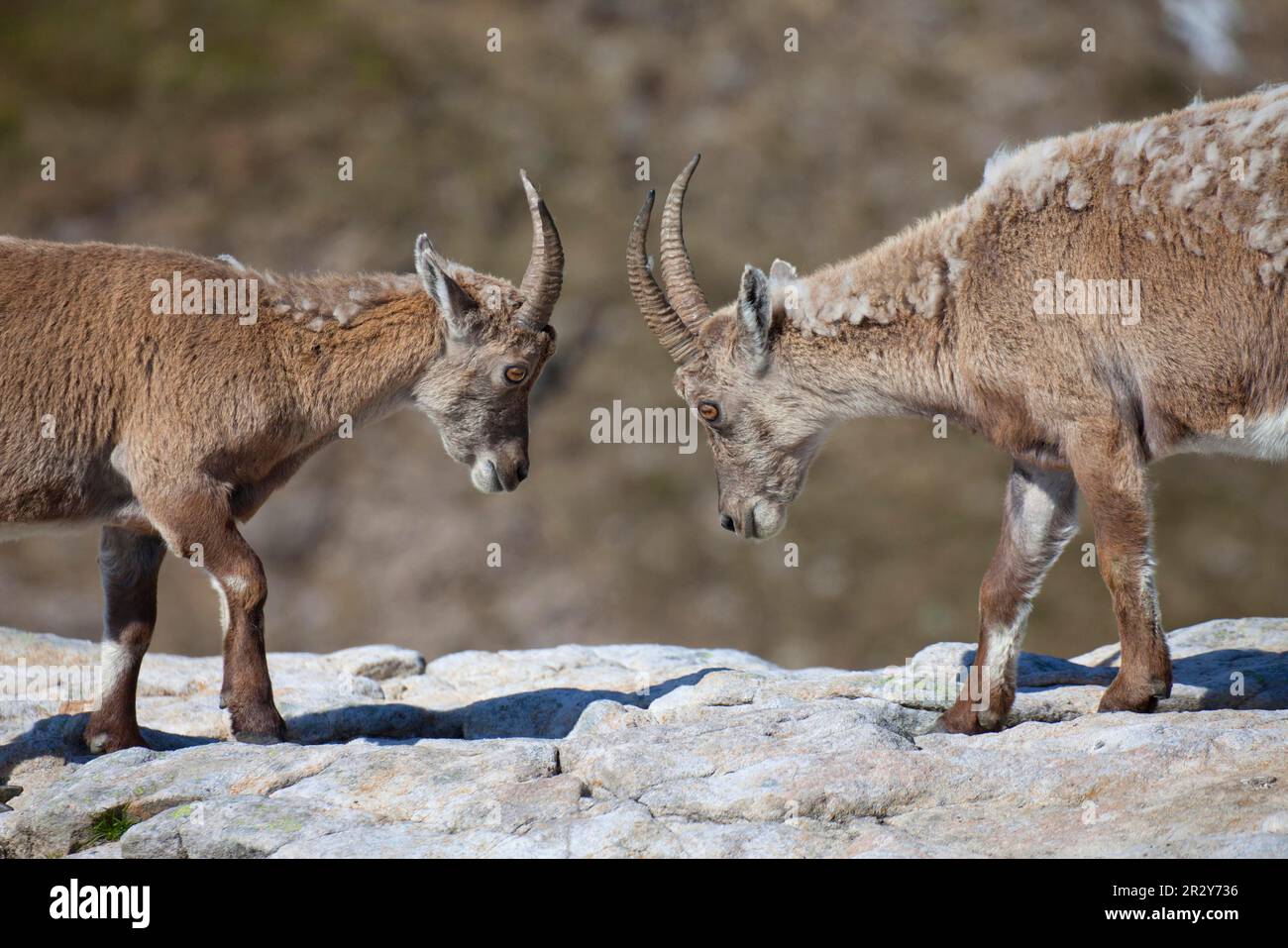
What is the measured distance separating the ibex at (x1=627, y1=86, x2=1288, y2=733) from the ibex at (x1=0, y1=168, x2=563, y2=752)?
96.5 inches

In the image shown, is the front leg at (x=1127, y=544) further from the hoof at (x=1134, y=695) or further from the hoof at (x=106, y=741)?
the hoof at (x=106, y=741)

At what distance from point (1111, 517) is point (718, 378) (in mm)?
3434

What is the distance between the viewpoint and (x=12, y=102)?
41.0 metres

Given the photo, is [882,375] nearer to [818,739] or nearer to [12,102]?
[818,739]

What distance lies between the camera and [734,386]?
11.9 m

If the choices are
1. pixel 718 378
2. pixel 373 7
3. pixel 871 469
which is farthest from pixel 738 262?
pixel 718 378

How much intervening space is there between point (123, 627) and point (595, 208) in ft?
93.0

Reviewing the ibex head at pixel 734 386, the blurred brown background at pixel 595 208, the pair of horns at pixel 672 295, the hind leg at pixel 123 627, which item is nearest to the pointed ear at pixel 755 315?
the ibex head at pixel 734 386

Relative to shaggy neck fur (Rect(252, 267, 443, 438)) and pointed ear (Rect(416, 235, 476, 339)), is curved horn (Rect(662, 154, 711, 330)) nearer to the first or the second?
pointed ear (Rect(416, 235, 476, 339))

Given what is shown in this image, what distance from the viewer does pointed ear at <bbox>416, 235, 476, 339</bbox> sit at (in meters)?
11.6

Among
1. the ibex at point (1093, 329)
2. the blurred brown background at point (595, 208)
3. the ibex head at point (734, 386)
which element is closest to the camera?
the ibex at point (1093, 329)

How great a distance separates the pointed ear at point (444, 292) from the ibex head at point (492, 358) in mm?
10

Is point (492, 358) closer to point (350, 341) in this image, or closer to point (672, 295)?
point (350, 341)

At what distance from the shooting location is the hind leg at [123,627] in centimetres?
1120
